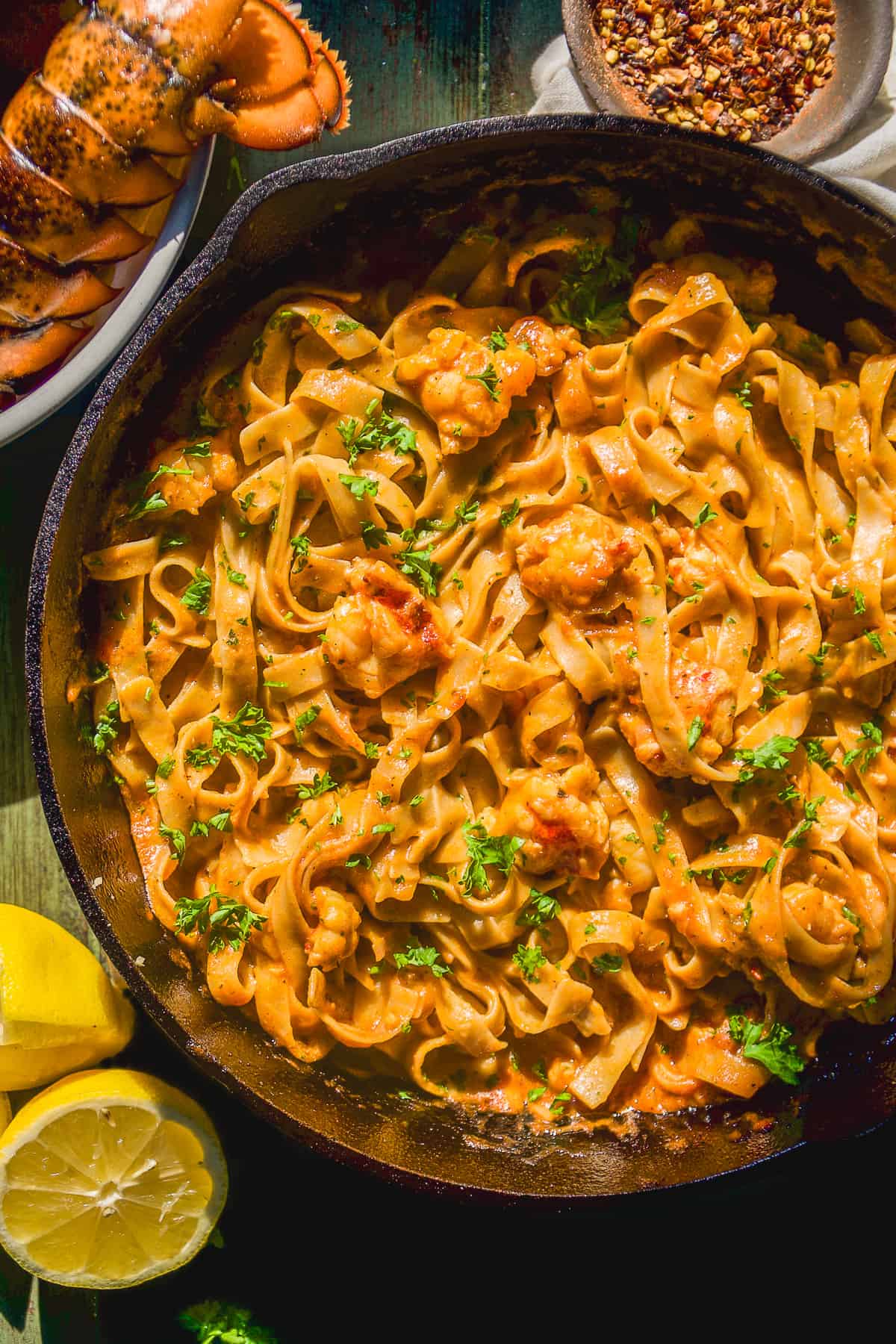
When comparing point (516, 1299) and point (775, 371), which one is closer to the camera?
point (775, 371)

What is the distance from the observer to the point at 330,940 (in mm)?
3666

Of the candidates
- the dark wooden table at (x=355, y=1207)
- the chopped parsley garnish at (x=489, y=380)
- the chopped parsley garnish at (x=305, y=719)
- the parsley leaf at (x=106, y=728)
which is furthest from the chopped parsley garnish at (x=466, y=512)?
the dark wooden table at (x=355, y=1207)

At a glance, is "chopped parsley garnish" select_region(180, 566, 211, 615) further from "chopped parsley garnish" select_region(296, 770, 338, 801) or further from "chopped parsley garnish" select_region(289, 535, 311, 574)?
"chopped parsley garnish" select_region(296, 770, 338, 801)

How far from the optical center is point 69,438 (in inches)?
176

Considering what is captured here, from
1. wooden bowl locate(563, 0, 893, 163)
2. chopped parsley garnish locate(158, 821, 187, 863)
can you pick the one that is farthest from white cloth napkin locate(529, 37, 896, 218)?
chopped parsley garnish locate(158, 821, 187, 863)

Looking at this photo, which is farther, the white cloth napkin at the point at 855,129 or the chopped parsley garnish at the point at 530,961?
Answer: the white cloth napkin at the point at 855,129

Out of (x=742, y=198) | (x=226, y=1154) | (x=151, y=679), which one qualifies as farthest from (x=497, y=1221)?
(x=742, y=198)

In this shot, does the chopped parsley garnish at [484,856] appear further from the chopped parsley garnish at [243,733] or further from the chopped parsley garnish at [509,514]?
the chopped parsley garnish at [509,514]

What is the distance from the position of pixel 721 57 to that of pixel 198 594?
2814 millimetres

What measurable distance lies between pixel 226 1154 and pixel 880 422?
138 inches

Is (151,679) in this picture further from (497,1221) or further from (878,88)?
(878,88)

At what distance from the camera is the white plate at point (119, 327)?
3.89m

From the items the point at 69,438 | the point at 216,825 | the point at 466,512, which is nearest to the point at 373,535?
the point at 466,512

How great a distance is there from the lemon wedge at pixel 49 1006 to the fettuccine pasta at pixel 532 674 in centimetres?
53
